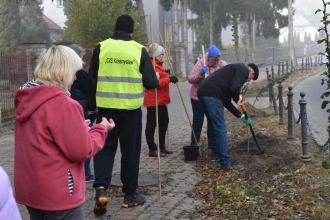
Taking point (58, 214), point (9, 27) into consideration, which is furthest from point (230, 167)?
point (9, 27)

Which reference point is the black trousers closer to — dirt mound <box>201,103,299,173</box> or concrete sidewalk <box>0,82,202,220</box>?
concrete sidewalk <box>0,82,202,220</box>

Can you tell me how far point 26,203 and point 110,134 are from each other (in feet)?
8.32

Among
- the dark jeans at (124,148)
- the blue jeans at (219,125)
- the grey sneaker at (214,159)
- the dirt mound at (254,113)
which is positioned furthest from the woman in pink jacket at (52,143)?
the dirt mound at (254,113)

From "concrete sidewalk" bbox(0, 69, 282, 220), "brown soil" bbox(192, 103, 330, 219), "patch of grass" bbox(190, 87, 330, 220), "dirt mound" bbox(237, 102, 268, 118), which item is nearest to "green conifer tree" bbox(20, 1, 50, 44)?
"dirt mound" bbox(237, 102, 268, 118)

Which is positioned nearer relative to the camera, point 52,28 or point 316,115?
point 316,115

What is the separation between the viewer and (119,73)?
5.79 m

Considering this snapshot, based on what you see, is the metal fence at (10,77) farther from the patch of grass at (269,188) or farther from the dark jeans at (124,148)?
the dark jeans at (124,148)

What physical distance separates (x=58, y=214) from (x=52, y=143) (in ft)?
1.45

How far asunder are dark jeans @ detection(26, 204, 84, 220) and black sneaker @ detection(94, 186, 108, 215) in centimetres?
199

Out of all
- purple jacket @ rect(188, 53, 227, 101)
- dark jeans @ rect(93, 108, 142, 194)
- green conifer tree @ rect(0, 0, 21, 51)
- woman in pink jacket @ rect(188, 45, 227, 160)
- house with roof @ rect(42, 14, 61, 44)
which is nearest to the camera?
dark jeans @ rect(93, 108, 142, 194)

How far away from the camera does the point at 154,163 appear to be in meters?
8.41

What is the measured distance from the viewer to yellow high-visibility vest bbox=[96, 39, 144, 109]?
19.0 ft

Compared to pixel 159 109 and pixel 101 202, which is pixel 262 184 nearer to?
pixel 101 202

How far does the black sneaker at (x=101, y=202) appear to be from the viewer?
18.2ft
